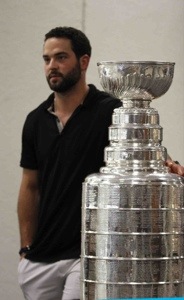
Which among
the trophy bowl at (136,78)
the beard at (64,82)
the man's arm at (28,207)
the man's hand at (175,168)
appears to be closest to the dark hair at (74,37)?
the beard at (64,82)

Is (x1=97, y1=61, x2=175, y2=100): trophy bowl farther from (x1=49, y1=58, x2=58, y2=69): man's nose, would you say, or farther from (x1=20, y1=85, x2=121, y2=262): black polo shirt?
(x1=49, y1=58, x2=58, y2=69): man's nose

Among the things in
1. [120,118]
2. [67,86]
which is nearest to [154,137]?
[120,118]

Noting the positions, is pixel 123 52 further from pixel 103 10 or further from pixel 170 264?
pixel 170 264

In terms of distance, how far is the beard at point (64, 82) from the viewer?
3.40 metres

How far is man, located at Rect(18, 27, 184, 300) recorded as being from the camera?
128 inches

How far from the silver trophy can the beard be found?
2.35 m

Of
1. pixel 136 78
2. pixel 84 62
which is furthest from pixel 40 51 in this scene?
pixel 136 78

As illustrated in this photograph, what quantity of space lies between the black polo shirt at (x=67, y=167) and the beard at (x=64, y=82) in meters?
0.07

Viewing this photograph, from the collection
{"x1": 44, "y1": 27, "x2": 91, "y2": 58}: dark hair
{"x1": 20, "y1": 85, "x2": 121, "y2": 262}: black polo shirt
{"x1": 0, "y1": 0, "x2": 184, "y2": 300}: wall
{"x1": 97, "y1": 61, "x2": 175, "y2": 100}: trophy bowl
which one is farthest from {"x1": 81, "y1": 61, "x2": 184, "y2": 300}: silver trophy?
{"x1": 0, "y1": 0, "x2": 184, "y2": 300}: wall

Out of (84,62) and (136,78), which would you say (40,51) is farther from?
(136,78)

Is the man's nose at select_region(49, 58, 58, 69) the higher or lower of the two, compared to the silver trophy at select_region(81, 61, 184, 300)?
higher

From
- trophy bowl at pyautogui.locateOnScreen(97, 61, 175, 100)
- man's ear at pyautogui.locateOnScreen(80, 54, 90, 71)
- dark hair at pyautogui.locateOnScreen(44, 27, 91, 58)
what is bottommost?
trophy bowl at pyautogui.locateOnScreen(97, 61, 175, 100)

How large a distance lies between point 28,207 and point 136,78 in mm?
2624

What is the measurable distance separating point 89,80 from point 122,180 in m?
3.78
